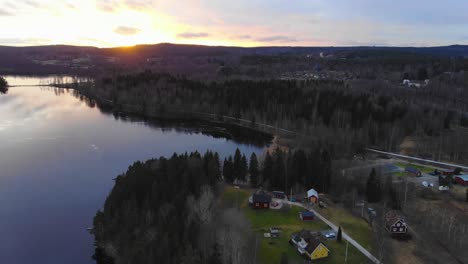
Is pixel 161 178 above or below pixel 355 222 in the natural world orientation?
above

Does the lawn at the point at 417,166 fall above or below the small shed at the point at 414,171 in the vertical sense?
below

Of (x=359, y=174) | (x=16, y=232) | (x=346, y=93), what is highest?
(x=346, y=93)

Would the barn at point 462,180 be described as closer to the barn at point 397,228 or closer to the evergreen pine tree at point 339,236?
the barn at point 397,228

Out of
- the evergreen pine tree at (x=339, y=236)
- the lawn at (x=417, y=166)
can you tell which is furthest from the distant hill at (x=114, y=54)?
the evergreen pine tree at (x=339, y=236)

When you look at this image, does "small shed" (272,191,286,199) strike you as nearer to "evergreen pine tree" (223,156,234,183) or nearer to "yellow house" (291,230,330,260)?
"evergreen pine tree" (223,156,234,183)

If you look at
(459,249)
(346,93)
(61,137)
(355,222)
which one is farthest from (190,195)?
(346,93)

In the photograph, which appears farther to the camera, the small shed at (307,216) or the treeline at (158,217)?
the small shed at (307,216)

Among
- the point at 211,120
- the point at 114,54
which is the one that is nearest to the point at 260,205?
the point at 211,120

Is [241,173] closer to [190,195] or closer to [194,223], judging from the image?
[190,195]
